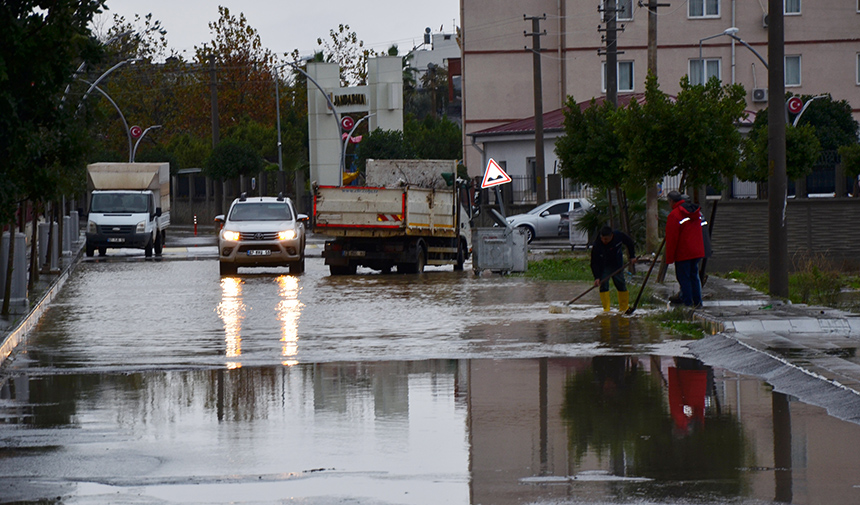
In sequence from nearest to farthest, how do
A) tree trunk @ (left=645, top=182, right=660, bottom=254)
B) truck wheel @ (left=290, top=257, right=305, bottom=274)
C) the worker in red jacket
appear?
the worker in red jacket < truck wheel @ (left=290, top=257, right=305, bottom=274) < tree trunk @ (left=645, top=182, right=660, bottom=254)

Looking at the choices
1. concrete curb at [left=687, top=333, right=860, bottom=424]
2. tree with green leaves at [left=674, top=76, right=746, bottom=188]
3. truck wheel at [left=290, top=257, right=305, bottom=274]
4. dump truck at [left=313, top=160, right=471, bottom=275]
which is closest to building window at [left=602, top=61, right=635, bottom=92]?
dump truck at [left=313, top=160, right=471, bottom=275]

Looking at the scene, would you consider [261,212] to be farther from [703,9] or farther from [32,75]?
[703,9]

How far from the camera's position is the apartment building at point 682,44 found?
59812mm

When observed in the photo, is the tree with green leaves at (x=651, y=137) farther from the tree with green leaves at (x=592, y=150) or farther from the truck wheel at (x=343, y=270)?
the truck wheel at (x=343, y=270)

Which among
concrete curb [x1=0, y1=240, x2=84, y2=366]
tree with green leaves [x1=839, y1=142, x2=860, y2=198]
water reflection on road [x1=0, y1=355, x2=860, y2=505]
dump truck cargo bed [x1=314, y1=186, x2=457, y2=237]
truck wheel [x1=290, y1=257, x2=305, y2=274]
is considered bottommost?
water reflection on road [x1=0, y1=355, x2=860, y2=505]

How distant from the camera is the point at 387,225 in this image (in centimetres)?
2709

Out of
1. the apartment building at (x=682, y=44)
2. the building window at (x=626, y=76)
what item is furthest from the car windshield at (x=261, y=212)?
the building window at (x=626, y=76)

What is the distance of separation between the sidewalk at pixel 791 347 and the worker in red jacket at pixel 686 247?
1.19 feet

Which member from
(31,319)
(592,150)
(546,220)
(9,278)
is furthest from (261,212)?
(546,220)

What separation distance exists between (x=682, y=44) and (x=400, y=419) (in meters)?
53.3

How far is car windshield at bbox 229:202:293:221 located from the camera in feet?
96.0

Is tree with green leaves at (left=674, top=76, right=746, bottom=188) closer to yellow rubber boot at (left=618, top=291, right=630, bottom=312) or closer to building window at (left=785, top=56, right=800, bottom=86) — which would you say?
yellow rubber boot at (left=618, top=291, right=630, bottom=312)

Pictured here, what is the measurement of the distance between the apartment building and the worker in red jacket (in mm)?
42616

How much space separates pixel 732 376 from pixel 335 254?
16.7 m
